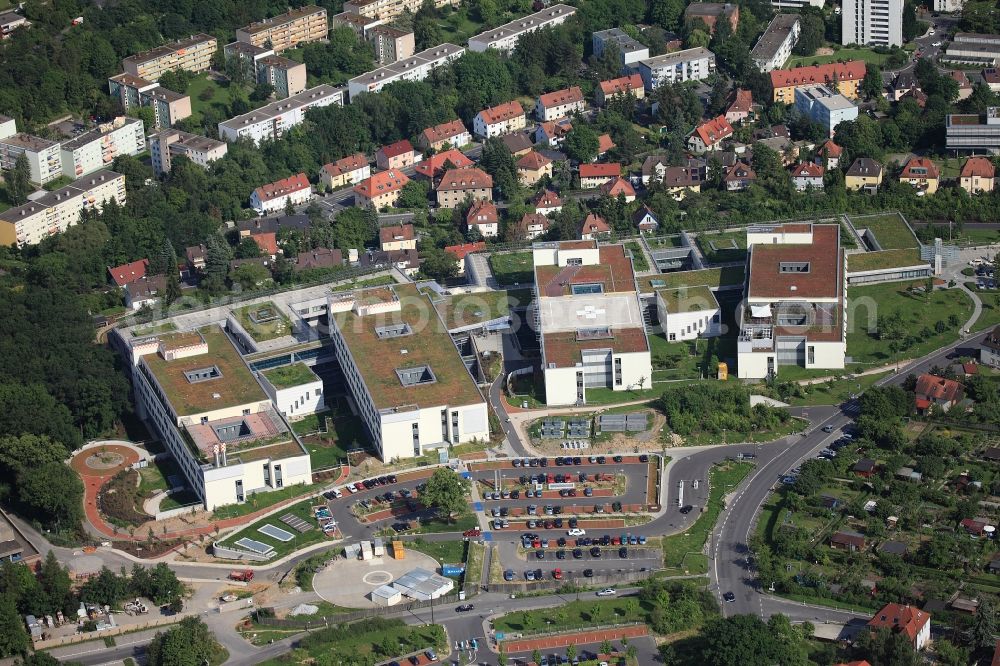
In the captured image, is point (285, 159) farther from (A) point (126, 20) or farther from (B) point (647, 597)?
(B) point (647, 597)

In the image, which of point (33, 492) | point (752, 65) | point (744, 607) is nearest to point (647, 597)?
point (744, 607)

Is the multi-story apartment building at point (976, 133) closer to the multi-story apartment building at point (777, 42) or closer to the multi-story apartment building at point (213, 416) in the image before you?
the multi-story apartment building at point (777, 42)

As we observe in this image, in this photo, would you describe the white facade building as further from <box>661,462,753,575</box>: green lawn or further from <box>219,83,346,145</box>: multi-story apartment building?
<box>219,83,346,145</box>: multi-story apartment building

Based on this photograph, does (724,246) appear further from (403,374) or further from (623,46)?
(623,46)

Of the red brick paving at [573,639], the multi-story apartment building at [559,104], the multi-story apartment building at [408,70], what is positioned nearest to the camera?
the red brick paving at [573,639]

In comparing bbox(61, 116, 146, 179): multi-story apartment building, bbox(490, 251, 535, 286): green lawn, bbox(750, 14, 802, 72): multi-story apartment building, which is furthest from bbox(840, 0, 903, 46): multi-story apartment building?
bbox(61, 116, 146, 179): multi-story apartment building

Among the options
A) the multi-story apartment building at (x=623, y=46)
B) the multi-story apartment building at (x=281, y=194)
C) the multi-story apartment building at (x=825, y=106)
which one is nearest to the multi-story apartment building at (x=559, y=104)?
the multi-story apartment building at (x=623, y=46)
